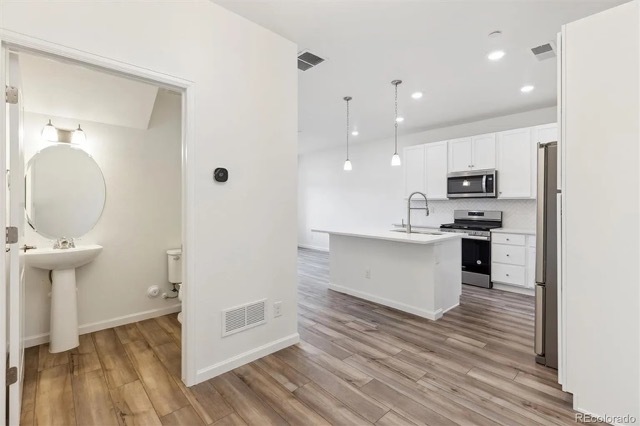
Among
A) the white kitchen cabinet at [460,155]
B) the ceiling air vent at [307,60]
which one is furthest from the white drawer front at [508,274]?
the ceiling air vent at [307,60]

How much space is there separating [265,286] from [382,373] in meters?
1.14

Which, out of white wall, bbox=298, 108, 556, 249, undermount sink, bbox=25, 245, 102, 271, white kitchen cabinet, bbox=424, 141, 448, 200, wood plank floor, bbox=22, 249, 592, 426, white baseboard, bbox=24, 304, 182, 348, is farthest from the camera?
white kitchen cabinet, bbox=424, 141, 448, 200

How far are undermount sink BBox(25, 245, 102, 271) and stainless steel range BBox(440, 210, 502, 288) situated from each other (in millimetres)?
4870

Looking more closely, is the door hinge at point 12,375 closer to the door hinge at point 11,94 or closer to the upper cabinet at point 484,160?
the door hinge at point 11,94

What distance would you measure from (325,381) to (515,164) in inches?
166

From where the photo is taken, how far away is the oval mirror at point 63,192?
2840mm

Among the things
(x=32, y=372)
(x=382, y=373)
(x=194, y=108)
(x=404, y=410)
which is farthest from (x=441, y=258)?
(x=32, y=372)

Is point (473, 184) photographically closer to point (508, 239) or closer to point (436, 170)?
point (436, 170)

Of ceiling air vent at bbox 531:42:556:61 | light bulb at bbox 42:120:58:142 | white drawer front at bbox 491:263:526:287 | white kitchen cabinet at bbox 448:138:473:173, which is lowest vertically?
white drawer front at bbox 491:263:526:287

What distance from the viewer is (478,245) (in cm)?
470

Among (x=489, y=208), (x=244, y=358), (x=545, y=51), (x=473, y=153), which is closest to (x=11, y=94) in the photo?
(x=244, y=358)

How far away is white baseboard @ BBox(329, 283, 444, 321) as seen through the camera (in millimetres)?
3367

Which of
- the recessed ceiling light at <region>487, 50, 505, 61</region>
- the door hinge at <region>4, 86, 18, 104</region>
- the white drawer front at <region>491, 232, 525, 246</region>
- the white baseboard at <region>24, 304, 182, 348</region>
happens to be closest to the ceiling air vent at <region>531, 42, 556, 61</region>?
the recessed ceiling light at <region>487, 50, 505, 61</region>

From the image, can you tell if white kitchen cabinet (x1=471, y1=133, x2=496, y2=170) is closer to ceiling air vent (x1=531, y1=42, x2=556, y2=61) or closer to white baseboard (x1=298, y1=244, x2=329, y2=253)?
ceiling air vent (x1=531, y1=42, x2=556, y2=61)
